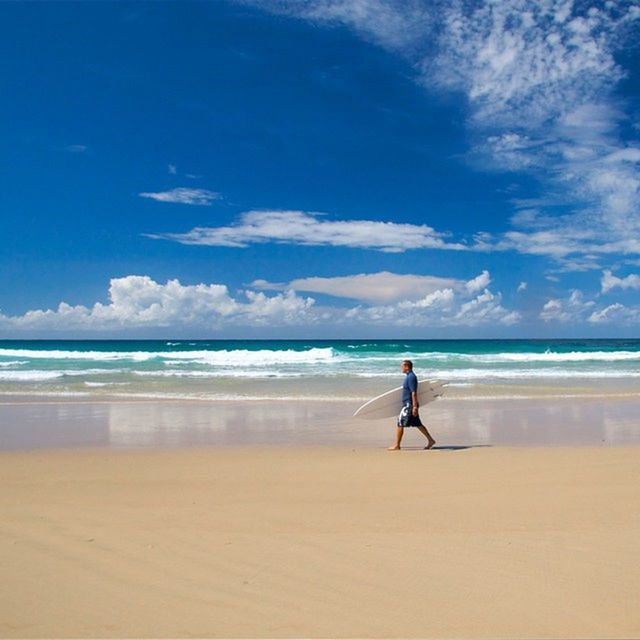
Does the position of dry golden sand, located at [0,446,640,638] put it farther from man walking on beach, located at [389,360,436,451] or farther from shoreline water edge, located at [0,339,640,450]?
shoreline water edge, located at [0,339,640,450]

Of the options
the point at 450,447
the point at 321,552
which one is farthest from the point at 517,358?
the point at 321,552

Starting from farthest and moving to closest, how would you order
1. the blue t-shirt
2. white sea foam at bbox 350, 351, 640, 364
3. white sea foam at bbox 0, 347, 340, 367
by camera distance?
1. white sea foam at bbox 350, 351, 640, 364
2. white sea foam at bbox 0, 347, 340, 367
3. the blue t-shirt

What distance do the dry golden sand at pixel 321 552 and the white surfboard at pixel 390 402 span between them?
383cm

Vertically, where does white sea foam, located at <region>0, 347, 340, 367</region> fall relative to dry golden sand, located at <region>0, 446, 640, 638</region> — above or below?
above

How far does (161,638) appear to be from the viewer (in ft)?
10.6

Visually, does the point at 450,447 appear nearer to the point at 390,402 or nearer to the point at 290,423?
the point at 390,402

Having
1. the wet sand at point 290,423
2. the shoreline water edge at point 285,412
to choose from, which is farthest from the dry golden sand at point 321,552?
the shoreline water edge at point 285,412

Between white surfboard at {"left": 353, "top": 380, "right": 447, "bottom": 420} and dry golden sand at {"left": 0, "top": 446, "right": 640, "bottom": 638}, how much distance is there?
12.6ft

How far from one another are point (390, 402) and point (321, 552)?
7326mm

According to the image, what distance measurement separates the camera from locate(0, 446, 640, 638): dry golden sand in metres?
3.44

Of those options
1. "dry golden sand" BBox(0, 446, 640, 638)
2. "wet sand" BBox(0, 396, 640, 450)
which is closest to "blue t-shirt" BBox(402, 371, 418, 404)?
"wet sand" BBox(0, 396, 640, 450)

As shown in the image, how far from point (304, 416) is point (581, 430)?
6118 millimetres

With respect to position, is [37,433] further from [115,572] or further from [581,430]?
[581,430]

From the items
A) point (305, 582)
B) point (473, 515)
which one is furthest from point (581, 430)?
point (305, 582)
